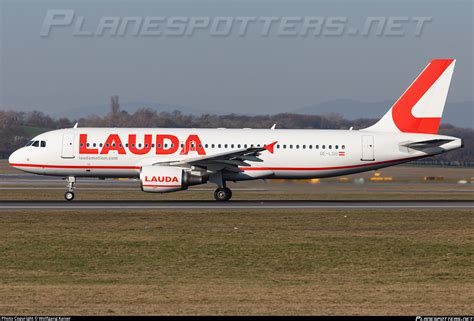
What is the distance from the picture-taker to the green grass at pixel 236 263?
17.2 metres

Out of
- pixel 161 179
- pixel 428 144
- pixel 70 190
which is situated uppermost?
pixel 428 144

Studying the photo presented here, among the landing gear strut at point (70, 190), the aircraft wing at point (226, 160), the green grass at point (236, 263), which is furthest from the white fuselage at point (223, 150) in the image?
the green grass at point (236, 263)

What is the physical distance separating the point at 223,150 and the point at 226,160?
161 centimetres

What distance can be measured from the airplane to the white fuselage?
2.2 inches

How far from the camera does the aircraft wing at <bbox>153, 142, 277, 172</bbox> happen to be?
144 feet

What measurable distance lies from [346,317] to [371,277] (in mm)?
6458

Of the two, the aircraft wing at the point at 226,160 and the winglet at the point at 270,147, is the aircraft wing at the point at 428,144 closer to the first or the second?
the winglet at the point at 270,147

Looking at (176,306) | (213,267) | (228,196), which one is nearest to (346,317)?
(176,306)

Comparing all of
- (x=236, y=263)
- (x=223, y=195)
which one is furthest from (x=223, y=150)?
(x=236, y=263)

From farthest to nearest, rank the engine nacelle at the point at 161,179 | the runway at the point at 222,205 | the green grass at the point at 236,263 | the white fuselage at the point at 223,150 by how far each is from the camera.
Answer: the white fuselage at the point at 223,150 < the engine nacelle at the point at 161,179 < the runway at the point at 222,205 < the green grass at the point at 236,263

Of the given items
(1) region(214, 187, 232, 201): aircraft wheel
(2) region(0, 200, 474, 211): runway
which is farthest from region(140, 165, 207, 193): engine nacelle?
(1) region(214, 187, 232, 201): aircraft wheel

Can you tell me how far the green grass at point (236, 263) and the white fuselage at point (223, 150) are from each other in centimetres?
915

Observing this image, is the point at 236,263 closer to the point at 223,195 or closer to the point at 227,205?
the point at 227,205

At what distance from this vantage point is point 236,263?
23.4 meters
